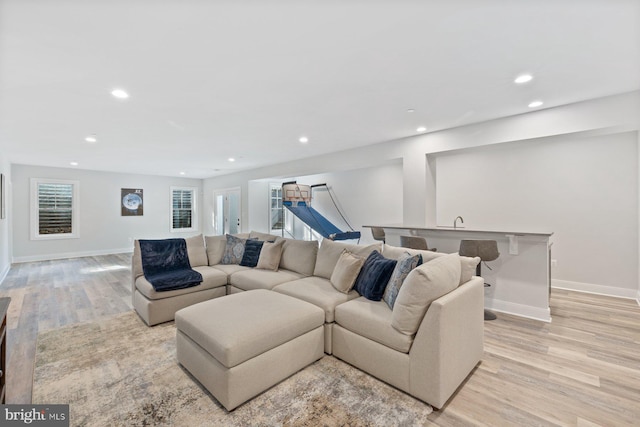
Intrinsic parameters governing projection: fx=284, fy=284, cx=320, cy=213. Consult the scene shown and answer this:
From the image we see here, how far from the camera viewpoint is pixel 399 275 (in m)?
2.38

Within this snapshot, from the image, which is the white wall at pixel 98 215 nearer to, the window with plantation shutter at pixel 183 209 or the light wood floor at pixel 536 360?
the window with plantation shutter at pixel 183 209

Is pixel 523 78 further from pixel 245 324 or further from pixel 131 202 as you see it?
pixel 131 202

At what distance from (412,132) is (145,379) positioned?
13.9 ft

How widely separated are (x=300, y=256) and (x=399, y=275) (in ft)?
5.36

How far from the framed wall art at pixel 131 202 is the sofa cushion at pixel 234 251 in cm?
616

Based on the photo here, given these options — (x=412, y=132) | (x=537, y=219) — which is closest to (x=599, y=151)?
(x=537, y=219)

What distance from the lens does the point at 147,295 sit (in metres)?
3.27

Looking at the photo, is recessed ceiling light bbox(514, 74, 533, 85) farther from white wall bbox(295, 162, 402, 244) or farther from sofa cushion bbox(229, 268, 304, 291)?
white wall bbox(295, 162, 402, 244)

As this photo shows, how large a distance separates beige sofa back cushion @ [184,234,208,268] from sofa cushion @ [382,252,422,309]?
2.90m

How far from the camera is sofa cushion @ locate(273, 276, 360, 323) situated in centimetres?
257

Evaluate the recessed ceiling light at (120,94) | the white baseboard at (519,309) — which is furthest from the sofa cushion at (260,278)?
the white baseboard at (519,309)

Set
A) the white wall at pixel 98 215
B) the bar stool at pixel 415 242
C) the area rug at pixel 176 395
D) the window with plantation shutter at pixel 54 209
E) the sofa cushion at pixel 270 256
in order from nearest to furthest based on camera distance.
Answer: the area rug at pixel 176 395 < the bar stool at pixel 415 242 < the sofa cushion at pixel 270 256 < the white wall at pixel 98 215 < the window with plantation shutter at pixel 54 209

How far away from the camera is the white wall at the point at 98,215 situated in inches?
278

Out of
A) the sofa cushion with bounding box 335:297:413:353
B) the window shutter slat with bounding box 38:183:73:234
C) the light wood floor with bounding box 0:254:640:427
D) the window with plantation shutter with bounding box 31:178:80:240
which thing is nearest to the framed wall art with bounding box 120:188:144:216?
the window with plantation shutter with bounding box 31:178:80:240
